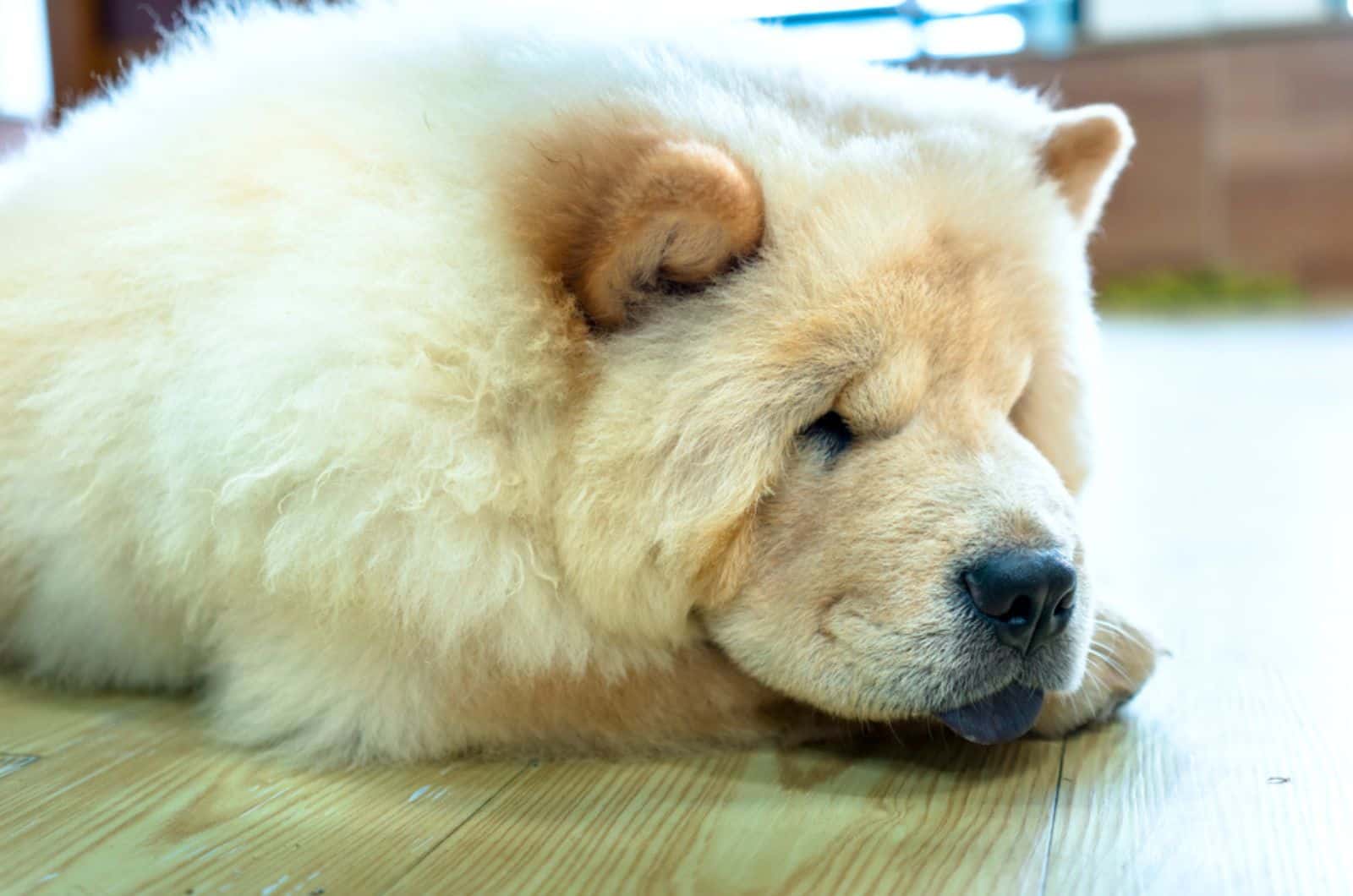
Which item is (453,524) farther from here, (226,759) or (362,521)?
(226,759)

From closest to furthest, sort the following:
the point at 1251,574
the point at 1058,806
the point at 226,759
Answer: the point at 1058,806 → the point at 226,759 → the point at 1251,574

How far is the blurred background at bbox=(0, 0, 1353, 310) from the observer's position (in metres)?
7.35

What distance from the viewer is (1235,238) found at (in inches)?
296

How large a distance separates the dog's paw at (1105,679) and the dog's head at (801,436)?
4.3 inches

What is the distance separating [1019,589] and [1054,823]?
23 cm

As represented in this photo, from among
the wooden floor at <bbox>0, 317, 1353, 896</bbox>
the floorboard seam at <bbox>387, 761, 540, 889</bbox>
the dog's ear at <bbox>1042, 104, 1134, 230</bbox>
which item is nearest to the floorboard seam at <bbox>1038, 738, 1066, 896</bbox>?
the wooden floor at <bbox>0, 317, 1353, 896</bbox>

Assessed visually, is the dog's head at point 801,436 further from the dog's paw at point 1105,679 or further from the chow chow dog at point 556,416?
the dog's paw at point 1105,679

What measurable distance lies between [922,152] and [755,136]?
0.21 m

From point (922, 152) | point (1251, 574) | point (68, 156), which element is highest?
point (68, 156)

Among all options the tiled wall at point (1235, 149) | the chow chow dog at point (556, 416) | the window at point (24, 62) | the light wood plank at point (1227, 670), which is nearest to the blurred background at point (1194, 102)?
the tiled wall at point (1235, 149)

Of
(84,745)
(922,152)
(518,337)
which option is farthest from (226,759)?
(922,152)

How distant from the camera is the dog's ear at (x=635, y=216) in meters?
1.26

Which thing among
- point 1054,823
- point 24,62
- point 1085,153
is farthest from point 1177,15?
point 1054,823

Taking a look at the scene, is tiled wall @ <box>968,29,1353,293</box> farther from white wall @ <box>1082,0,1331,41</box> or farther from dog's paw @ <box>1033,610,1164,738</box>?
dog's paw @ <box>1033,610,1164,738</box>
